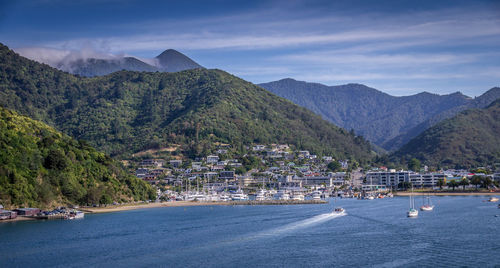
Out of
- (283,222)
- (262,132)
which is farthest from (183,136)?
(283,222)

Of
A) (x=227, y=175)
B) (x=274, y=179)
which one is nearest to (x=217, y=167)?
(x=227, y=175)

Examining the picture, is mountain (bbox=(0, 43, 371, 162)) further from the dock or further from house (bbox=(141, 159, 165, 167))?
the dock

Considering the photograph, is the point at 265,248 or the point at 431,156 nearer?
the point at 265,248

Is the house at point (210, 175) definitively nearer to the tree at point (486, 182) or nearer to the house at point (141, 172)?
the house at point (141, 172)

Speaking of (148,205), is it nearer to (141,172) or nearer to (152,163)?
(141,172)

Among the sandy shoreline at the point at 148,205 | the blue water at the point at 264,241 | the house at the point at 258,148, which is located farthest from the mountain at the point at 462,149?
the blue water at the point at 264,241

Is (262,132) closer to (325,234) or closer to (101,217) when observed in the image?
(101,217)

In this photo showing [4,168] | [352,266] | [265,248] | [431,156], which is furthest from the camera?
[431,156]
